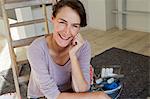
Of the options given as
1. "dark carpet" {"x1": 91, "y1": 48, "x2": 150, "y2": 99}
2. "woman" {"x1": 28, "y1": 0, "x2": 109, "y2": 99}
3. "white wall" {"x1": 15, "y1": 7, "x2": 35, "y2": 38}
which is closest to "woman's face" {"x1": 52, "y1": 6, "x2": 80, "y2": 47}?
"woman" {"x1": 28, "y1": 0, "x2": 109, "y2": 99}

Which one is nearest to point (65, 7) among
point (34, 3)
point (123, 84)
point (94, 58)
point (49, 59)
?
point (49, 59)

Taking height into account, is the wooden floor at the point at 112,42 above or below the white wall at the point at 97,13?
below

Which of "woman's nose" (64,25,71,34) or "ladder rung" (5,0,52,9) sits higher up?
"ladder rung" (5,0,52,9)

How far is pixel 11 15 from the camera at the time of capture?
4.03m

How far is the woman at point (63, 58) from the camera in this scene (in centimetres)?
106

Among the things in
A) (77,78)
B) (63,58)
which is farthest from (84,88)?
(63,58)

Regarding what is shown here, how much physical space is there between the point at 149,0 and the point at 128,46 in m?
0.88

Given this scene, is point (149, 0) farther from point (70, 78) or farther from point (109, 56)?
point (70, 78)

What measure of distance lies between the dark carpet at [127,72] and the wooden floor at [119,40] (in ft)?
0.51

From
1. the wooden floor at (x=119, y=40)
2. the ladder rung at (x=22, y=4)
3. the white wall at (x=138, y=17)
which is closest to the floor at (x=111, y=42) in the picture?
the wooden floor at (x=119, y=40)

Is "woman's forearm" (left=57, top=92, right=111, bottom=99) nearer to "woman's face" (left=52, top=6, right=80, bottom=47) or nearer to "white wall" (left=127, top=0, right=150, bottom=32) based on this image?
"woman's face" (left=52, top=6, right=80, bottom=47)

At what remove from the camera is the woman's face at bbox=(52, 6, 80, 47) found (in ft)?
3.43

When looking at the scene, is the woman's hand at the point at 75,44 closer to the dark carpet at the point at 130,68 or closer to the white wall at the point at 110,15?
the dark carpet at the point at 130,68

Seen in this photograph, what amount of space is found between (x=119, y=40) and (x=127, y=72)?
112cm
